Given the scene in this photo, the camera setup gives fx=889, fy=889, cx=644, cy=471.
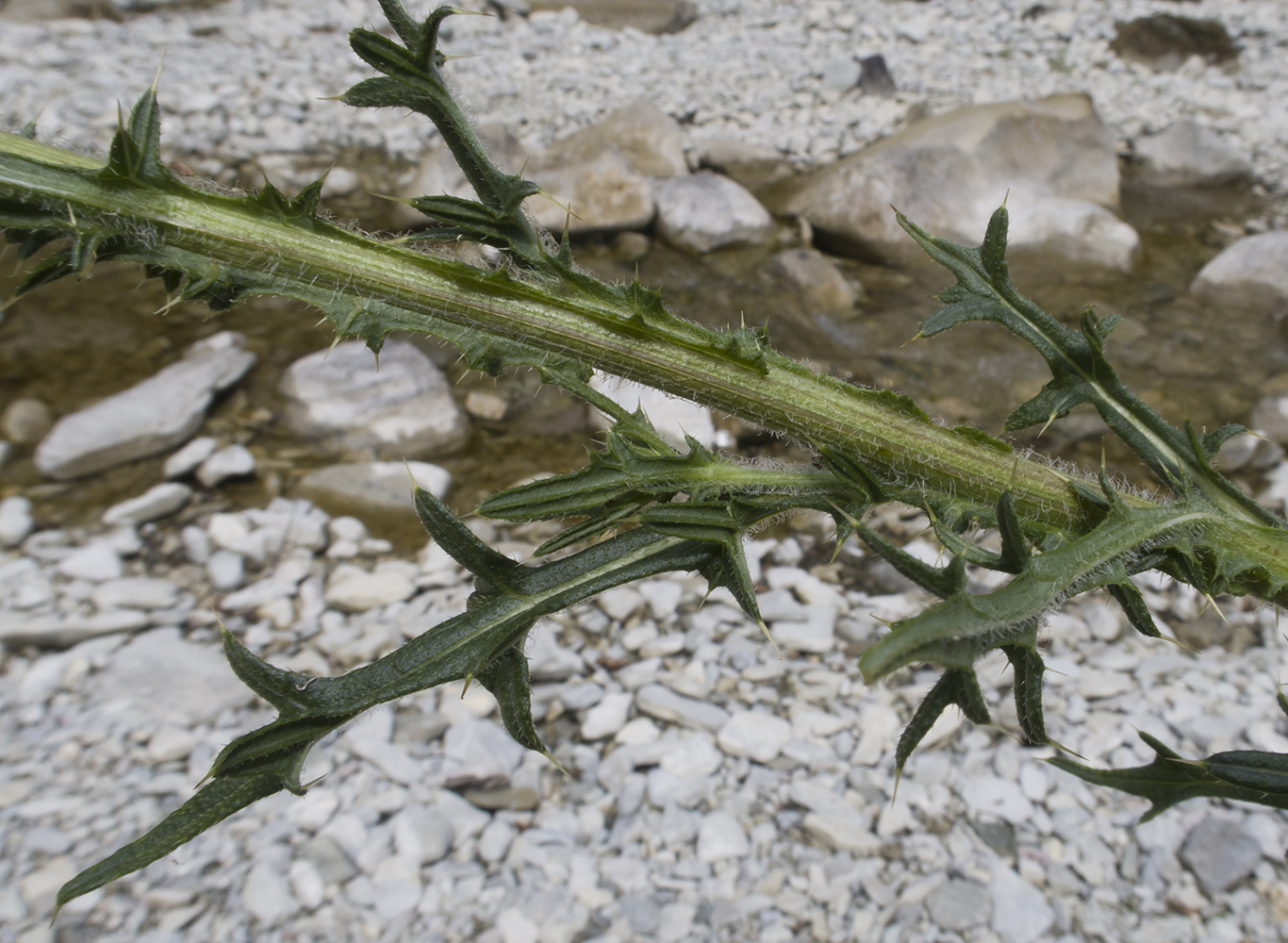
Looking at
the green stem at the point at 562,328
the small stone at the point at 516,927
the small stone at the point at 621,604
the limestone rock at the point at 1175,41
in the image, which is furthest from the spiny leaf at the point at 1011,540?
the limestone rock at the point at 1175,41

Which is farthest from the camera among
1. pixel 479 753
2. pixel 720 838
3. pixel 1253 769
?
pixel 479 753

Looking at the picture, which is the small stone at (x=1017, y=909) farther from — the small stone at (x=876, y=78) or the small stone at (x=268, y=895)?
the small stone at (x=876, y=78)

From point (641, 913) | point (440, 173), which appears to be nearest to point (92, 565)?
point (641, 913)

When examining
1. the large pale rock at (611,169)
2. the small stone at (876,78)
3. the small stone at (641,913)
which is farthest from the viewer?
the small stone at (876,78)

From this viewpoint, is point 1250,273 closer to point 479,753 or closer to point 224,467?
point 479,753

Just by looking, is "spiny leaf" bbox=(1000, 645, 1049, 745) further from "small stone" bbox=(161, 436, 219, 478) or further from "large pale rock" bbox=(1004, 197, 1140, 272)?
"large pale rock" bbox=(1004, 197, 1140, 272)

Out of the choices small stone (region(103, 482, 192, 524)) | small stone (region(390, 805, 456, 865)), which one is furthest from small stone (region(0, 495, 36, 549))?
small stone (region(390, 805, 456, 865))

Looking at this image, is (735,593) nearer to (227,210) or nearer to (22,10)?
(227,210)

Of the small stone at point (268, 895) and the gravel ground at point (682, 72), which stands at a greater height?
the gravel ground at point (682, 72)

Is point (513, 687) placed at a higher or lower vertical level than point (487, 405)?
higher
